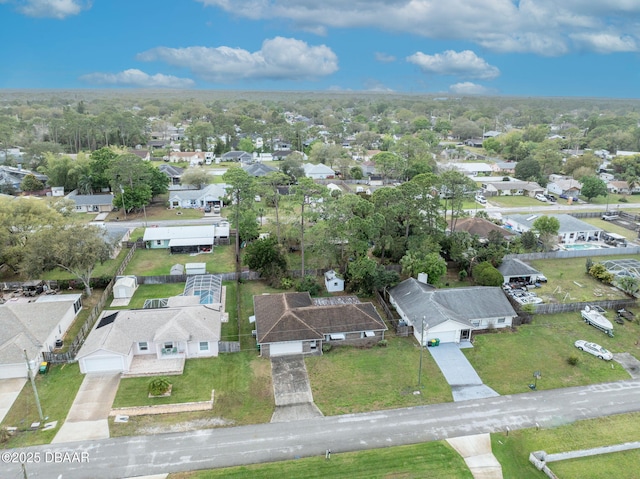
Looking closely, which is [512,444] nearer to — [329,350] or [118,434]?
[329,350]

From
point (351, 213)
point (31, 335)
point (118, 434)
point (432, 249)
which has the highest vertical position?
point (351, 213)

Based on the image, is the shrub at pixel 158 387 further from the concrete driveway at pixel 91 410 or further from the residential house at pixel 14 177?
the residential house at pixel 14 177

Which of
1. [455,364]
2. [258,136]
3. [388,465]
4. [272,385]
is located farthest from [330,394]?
[258,136]

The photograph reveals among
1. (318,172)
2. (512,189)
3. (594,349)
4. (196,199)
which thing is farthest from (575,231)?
(196,199)

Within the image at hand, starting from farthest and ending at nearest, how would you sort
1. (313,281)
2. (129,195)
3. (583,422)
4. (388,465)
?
(129,195), (313,281), (583,422), (388,465)

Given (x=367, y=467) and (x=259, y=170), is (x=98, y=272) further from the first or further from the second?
(x=259, y=170)

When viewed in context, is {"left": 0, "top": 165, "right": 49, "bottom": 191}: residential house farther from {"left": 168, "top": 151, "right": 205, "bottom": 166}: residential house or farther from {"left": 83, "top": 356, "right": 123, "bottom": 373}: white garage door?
{"left": 83, "top": 356, "right": 123, "bottom": 373}: white garage door
